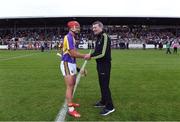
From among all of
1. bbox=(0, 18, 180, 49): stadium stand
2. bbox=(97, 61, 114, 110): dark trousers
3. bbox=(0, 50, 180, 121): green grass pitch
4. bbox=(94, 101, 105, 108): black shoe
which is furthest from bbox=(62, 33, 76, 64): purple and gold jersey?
bbox=(0, 18, 180, 49): stadium stand

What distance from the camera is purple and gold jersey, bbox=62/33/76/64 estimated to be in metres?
9.41

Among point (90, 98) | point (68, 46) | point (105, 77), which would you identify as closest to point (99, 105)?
point (105, 77)

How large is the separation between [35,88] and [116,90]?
101 inches

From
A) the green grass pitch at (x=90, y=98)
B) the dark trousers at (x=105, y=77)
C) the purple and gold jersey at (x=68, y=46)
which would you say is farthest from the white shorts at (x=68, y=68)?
Result: the green grass pitch at (x=90, y=98)

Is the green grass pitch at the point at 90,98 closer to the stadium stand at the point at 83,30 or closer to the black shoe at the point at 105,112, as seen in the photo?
the black shoe at the point at 105,112

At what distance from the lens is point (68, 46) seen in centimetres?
940

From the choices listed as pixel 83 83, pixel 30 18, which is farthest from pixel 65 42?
pixel 30 18

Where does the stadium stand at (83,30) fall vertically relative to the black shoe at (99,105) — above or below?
below

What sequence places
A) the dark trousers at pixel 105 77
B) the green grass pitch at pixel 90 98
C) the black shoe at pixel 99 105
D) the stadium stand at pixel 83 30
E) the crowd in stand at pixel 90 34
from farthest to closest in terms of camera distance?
the stadium stand at pixel 83 30 < the crowd in stand at pixel 90 34 < the black shoe at pixel 99 105 < the dark trousers at pixel 105 77 < the green grass pitch at pixel 90 98

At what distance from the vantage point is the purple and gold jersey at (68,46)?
941 centimetres

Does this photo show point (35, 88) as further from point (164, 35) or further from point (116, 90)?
point (164, 35)

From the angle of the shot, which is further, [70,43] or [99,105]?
[99,105]

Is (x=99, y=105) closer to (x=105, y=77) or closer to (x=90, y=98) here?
(x=105, y=77)

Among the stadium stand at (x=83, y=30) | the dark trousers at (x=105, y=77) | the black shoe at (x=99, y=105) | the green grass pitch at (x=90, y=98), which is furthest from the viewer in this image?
the stadium stand at (x=83, y=30)
